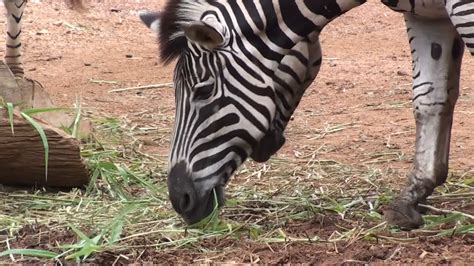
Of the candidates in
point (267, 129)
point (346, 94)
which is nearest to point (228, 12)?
point (267, 129)

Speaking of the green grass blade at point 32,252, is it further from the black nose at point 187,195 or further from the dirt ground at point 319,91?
the black nose at point 187,195

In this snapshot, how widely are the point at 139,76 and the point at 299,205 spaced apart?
5477 millimetres

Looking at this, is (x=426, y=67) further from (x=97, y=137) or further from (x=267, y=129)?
(x=97, y=137)

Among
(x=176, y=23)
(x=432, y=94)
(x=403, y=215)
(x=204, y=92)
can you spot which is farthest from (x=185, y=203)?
(x=432, y=94)

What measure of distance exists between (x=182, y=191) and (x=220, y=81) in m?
0.59

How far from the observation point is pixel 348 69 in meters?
10.1

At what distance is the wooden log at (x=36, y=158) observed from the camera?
4996 mm

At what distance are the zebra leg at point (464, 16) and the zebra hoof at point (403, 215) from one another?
36.7 inches

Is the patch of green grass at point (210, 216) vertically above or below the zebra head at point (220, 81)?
below

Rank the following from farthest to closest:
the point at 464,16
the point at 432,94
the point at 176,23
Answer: the point at 432,94, the point at 176,23, the point at 464,16

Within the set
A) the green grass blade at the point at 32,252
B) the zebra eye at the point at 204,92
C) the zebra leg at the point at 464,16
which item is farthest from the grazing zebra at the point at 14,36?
the zebra leg at the point at 464,16

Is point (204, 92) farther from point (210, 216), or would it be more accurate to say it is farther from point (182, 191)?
point (210, 216)

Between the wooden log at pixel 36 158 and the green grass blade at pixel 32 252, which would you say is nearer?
the green grass blade at pixel 32 252

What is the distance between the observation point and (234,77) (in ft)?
14.3
